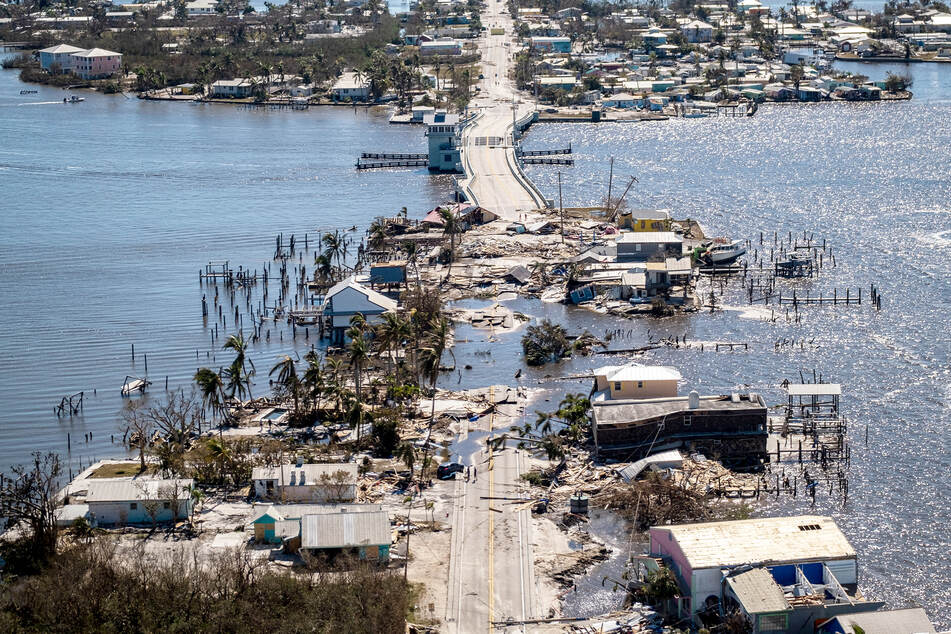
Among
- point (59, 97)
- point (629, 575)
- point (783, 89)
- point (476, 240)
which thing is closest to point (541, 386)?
point (629, 575)

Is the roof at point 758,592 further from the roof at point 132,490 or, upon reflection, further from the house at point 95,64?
the house at point 95,64

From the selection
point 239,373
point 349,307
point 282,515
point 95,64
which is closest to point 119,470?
point 239,373

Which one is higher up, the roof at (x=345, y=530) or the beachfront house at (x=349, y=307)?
the beachfront house at (x=349, y=307)

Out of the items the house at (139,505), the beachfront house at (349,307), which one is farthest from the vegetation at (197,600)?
the beachfront house at (349,307)

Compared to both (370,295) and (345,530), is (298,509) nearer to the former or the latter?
(345,530)

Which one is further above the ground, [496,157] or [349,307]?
Answer: [496,157]

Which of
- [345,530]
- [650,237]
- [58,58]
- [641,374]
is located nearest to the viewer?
[345,530]

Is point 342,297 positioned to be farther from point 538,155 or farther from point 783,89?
point 783,89
